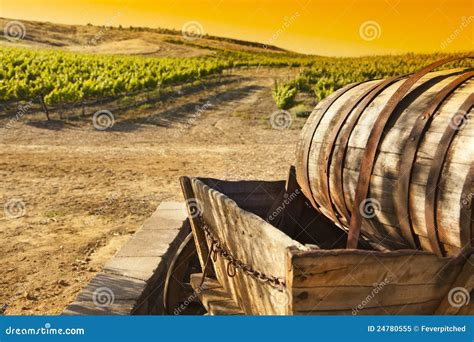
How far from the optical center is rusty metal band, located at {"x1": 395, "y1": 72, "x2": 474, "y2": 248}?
113 inches

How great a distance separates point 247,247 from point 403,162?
112 cm

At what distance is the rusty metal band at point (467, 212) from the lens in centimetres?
255

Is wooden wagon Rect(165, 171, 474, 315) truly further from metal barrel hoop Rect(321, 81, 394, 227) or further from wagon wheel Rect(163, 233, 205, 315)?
wagon wheel Rect(163, 233, 205, 315)

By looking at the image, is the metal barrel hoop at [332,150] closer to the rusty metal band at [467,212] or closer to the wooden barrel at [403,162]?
the wooden barrel at [403,162]

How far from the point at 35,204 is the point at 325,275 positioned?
7.77m

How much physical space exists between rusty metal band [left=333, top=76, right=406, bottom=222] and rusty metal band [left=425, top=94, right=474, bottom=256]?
0.79 m

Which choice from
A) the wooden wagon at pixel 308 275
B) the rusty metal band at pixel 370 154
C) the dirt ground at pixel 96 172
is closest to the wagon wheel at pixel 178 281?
the wooden wagon at pixel 308 275

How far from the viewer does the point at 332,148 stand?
3568 mm

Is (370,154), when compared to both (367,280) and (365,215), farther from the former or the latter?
(367,280)

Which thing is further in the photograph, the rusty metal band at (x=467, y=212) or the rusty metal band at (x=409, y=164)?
the rusty metal band at (x=409, y=164)

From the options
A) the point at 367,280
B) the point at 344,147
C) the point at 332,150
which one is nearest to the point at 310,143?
the point at 332,150

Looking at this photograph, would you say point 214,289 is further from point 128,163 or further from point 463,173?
point 128,163

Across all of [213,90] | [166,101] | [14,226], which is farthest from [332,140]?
[213,90]

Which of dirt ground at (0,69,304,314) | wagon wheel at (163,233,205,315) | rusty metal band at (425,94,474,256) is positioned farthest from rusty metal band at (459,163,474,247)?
dirt ground at (0,69,304,314)
